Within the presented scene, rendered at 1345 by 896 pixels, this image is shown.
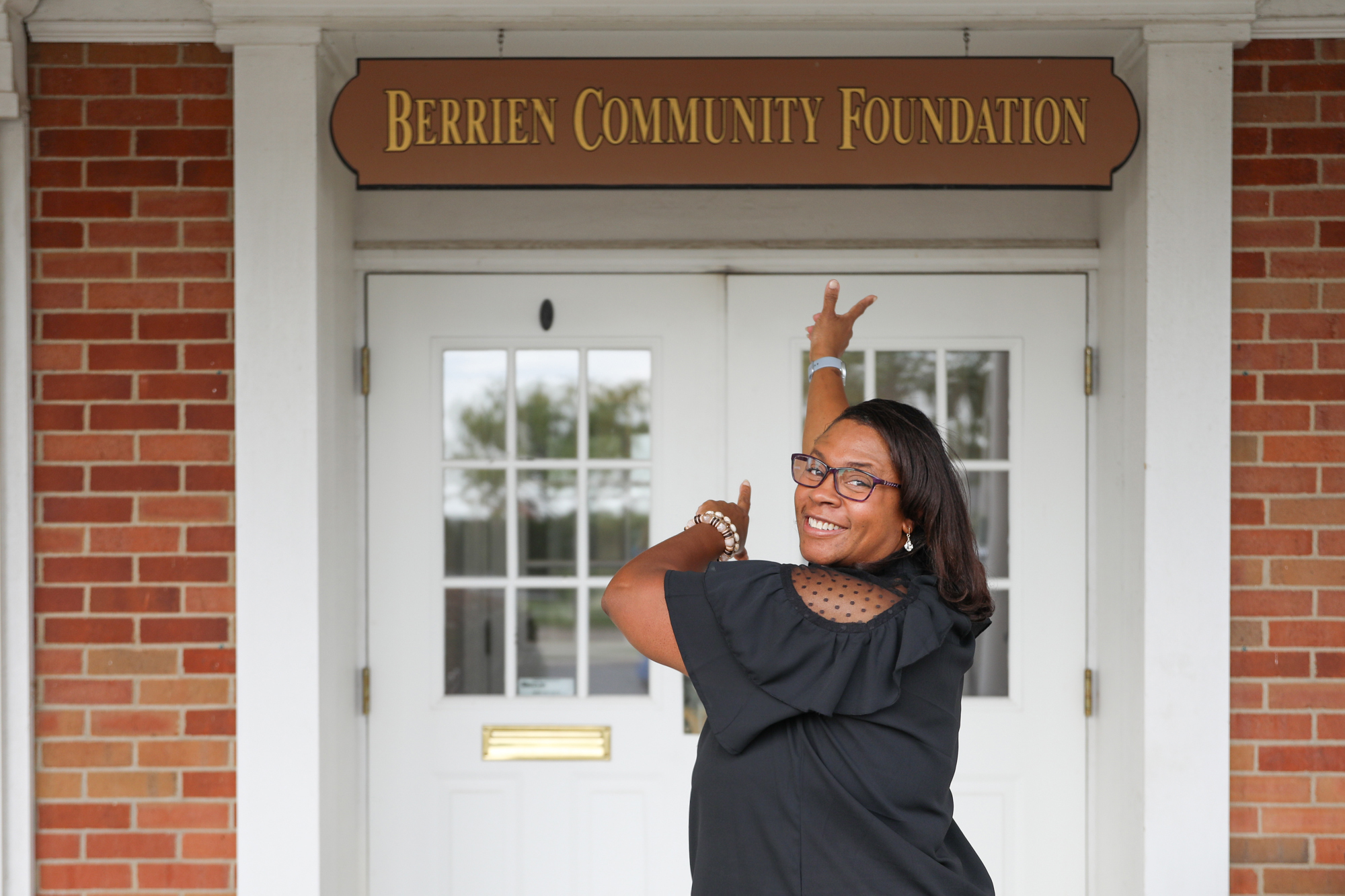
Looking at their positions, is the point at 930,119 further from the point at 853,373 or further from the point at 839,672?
the point at 839,672

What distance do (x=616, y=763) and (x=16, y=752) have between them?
1.62 metres

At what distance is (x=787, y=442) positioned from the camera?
9.73ft

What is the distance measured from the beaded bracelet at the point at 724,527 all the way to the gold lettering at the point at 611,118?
3.90 feet

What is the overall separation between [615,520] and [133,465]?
4.40ft

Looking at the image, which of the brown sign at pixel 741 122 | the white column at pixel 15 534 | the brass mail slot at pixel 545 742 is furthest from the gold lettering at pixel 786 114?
the white column at pixel 15 534

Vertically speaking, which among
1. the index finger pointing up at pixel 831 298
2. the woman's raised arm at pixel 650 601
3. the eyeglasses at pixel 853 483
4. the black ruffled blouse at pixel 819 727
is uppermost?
the index finger pointing up at pixel 831 298

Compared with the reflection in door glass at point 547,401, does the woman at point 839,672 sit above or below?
below

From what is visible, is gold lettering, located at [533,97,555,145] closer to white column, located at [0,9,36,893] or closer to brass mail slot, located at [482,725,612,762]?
white column, located at [0,9,36,893]

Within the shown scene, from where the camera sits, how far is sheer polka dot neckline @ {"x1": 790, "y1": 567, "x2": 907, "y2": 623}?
1412 mm

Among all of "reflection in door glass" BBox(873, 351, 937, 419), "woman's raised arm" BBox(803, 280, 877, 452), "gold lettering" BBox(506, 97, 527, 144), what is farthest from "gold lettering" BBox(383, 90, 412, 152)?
"reflection in door glass" BBox(873, 351, 937, 419)

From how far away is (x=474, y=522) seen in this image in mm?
3018

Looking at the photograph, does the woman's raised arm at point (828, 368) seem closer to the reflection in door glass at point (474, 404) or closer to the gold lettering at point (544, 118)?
the gold lettering at point (544, 118)

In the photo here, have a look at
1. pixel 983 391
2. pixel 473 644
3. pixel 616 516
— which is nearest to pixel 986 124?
pixel 983 391

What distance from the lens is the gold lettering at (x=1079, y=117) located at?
2.40m
